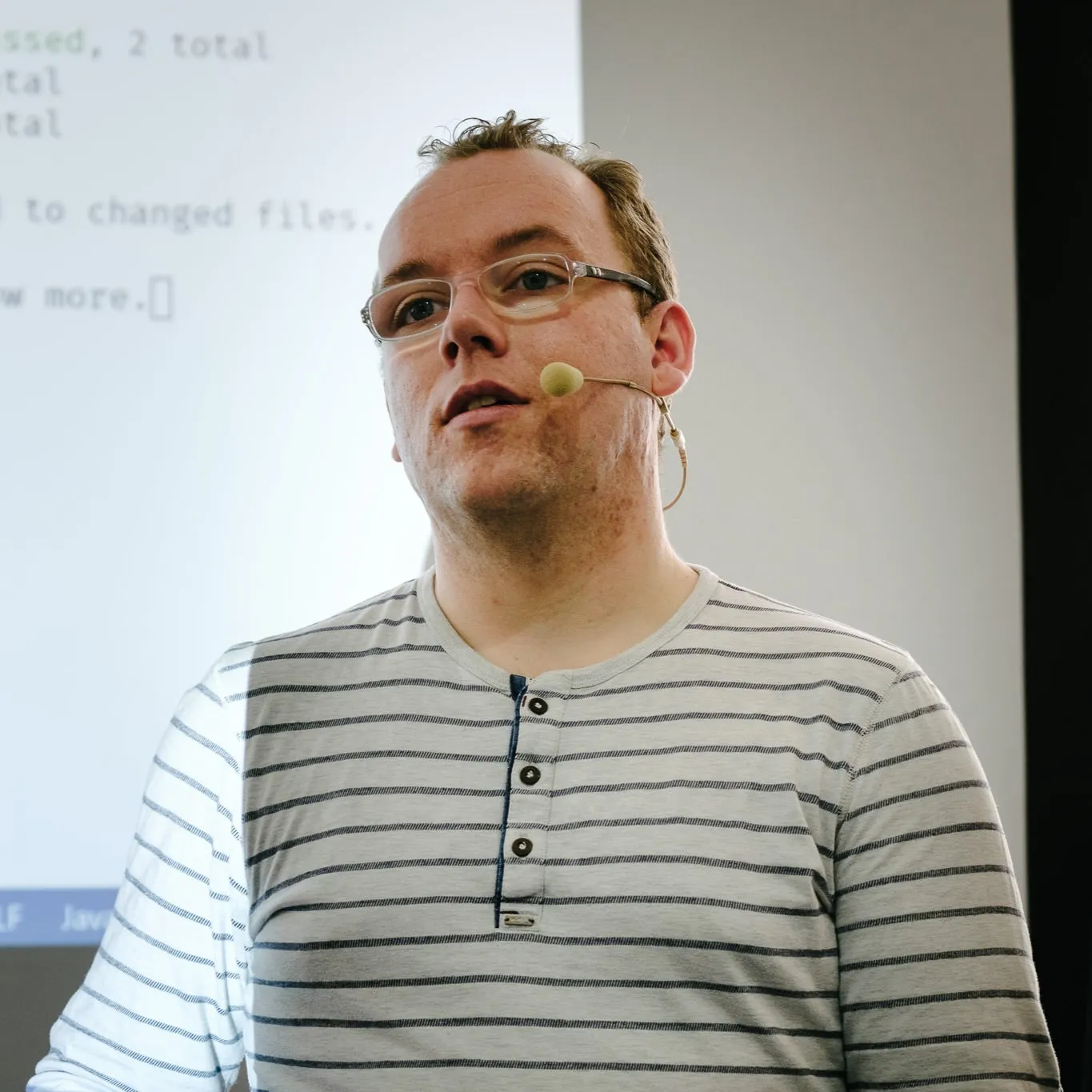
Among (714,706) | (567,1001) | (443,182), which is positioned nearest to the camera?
(567,1001)

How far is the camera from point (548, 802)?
0.90 m

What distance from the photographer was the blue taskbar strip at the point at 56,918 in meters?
1.30

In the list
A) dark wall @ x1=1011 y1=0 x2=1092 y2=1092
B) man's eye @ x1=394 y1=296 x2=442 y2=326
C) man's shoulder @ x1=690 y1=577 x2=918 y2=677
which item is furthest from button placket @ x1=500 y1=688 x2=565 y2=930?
dark wall @ x1=1011 y1=0 x2=1092 y2=1092

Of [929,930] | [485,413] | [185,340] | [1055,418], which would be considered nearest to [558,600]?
[485,413]

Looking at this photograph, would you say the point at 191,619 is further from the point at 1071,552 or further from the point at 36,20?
the point at 1071,552

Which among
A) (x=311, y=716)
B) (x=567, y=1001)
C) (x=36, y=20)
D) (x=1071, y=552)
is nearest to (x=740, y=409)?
(x=1071, y=552)

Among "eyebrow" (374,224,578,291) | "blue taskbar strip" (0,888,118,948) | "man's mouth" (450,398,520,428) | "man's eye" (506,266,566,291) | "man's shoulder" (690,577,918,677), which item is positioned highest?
"eyebrow" (374,224,578,291)

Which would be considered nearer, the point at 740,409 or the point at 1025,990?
the point at 1025,990

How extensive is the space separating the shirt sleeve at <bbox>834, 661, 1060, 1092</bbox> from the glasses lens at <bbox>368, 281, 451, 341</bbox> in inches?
21.2

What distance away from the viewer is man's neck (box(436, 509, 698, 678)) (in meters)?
1.00

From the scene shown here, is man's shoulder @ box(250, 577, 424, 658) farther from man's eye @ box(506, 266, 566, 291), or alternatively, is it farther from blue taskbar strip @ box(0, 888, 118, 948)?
blue taskbar strip @ box(0, 888, 118, 948)

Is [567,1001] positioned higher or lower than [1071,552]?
lower

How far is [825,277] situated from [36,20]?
1040mm

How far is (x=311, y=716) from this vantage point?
102cm
